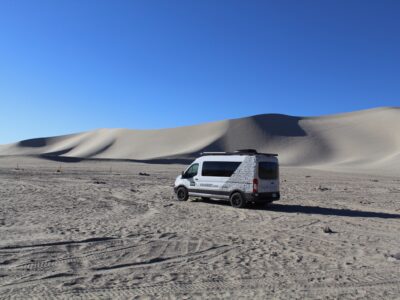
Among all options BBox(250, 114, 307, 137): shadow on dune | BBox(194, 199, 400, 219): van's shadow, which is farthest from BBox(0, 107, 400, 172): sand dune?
BBox(194, 199, 400, 219): van's shadow

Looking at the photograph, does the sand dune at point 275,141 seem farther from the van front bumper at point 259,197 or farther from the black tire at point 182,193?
the van front bumper at point 259,197

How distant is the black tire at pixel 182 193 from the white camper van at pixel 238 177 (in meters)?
0.25

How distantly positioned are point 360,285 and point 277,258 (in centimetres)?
204

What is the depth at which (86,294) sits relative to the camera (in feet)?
21.0

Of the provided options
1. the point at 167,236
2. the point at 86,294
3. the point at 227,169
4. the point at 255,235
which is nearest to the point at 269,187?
the point at 227,169

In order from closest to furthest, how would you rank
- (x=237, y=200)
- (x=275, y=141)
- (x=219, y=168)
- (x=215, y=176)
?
(x=237, y=200) < (x=219, y=168) < (x=215, y=176) < (x=275, y=141)

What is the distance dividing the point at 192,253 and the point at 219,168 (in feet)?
31.8

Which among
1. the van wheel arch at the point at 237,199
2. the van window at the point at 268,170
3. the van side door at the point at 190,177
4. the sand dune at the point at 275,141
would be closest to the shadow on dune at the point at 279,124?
the sand dune at the point at 275,141

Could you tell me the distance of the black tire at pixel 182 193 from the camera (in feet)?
65.8

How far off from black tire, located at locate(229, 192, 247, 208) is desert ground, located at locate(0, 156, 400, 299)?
1425 mm

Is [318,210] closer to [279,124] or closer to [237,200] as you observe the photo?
[237,200]

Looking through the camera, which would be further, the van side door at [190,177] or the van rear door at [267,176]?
the van side door at [190,177]

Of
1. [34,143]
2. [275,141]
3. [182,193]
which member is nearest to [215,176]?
[182,193]

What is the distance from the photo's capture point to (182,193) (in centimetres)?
2019
